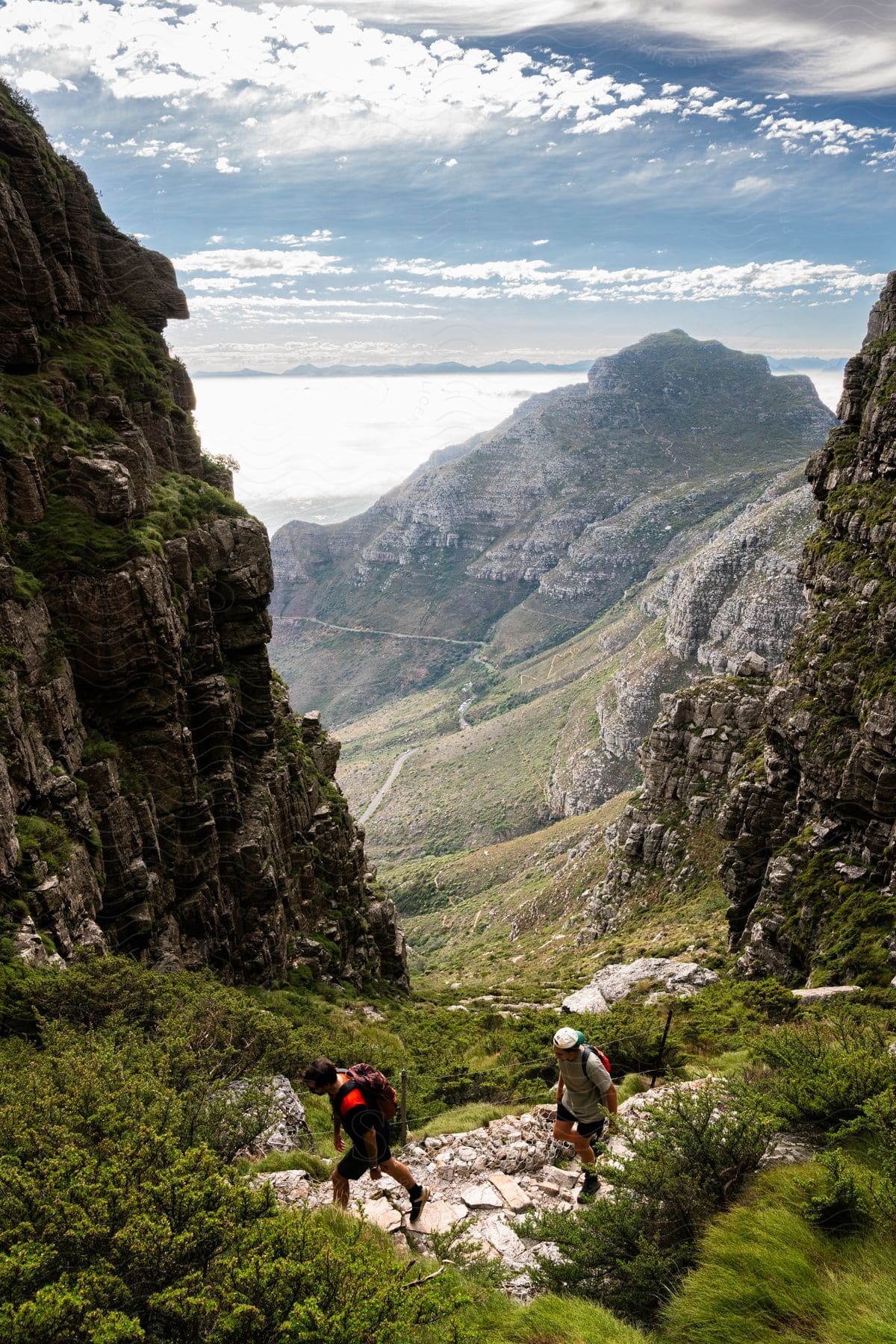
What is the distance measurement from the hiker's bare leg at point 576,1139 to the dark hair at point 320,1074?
11.9 feet

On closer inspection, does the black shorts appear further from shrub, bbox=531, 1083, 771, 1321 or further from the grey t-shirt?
shrub, bbox=531, 1083, 771, 1321

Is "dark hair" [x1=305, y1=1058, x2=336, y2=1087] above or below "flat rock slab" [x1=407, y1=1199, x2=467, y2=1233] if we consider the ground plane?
above

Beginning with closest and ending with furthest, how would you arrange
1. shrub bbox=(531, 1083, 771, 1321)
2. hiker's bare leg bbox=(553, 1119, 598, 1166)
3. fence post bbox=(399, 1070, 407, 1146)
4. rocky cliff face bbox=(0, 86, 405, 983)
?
shrub bbox=(531, 1083, 771, 1321)
hiker's bare leg bbox=(553, 1119, 598, 1166)
fence post bbox=(399, 1070, 407, 1146)
rocky cliff face bbox=(0, 86, 405, 983)

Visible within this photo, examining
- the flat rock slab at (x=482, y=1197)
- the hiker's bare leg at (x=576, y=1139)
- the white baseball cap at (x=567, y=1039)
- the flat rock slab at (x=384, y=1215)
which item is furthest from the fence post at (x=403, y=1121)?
the white baseball cap at (x=567, y=1039)

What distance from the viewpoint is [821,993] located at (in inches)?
766

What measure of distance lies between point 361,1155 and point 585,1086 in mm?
3244

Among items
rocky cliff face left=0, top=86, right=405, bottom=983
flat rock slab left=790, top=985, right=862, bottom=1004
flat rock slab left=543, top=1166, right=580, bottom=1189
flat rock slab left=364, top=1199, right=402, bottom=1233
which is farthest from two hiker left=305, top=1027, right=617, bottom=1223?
flat rock slab left=790, top=985, right=862, bottom=1004

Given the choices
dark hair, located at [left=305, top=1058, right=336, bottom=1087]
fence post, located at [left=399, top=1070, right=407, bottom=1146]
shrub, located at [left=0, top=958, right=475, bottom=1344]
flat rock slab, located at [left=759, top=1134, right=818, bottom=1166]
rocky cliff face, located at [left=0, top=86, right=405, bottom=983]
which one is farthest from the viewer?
rocky cliff face, located at [left=0, top=86, right=405, bottom=983]

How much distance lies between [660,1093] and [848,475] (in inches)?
1304

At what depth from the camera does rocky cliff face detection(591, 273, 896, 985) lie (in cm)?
2505

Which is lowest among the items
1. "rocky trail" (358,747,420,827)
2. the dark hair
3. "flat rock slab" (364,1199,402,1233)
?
"rocky trail" (358,747,420,827)

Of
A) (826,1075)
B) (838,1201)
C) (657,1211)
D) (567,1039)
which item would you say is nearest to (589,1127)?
(567,1039)

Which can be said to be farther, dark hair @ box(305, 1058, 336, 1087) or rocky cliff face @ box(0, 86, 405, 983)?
rocky cliff face @ box(0, 86, 405, 983)

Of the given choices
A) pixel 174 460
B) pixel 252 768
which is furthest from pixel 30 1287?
pixel 174 460
